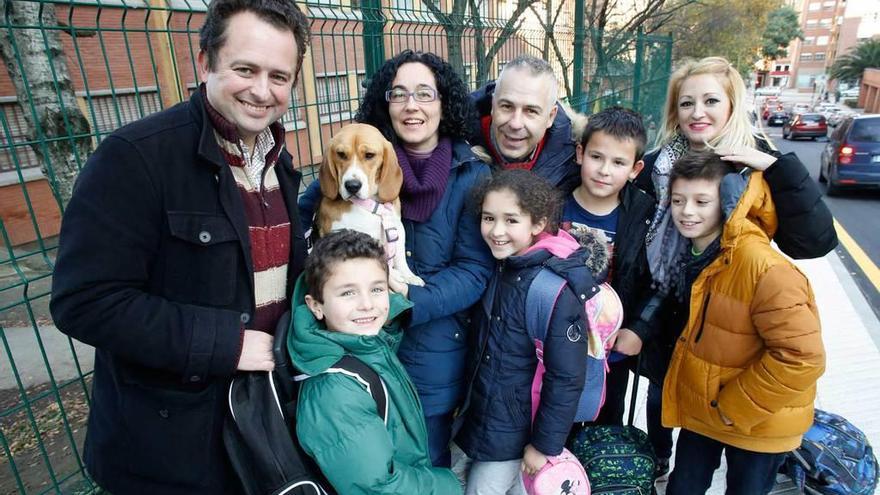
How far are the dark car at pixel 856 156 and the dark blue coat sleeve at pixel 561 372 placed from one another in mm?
12692

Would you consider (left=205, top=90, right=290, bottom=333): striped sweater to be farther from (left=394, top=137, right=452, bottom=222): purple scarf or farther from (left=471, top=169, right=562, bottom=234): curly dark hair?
(left=471, top=169, right=562, bottom=234): curly dark hair

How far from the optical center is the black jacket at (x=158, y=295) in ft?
4.46

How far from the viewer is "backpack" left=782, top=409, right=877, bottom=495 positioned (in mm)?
2639

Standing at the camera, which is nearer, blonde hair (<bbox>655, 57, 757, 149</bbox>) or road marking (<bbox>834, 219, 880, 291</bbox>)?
blonde hair (<bbox>655, 57, 757, 149</bbox>)

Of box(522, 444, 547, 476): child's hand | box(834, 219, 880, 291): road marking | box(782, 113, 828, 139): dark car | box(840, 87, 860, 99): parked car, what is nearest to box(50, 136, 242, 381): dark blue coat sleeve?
box(522, 444, 547, 476): child's hand

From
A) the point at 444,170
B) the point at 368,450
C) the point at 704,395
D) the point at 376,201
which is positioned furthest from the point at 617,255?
the point at 368,450

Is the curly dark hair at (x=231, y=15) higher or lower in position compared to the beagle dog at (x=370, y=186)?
higher

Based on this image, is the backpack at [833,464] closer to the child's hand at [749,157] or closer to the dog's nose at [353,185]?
the child's hand at [749,157]

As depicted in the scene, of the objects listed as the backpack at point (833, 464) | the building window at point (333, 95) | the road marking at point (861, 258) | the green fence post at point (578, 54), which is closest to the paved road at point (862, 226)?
the road marking at point (861, 258)

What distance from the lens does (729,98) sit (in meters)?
2.62

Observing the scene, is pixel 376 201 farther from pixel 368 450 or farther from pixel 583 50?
pixel 583 50

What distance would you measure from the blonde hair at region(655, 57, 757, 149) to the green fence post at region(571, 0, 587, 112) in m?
4.25

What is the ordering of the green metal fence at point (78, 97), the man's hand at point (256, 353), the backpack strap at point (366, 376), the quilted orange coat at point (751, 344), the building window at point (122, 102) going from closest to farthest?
the man's hand at point (256, 353) < the backpack strap at point (366, 376) < the quilted orange coat at point (751, 344) < the green metal fence at point (78, 97) < the building window at point (122, 102)

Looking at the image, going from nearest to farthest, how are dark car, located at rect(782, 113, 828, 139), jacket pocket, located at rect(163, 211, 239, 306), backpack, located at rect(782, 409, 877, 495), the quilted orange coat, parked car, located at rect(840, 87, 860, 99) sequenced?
jacket pocket, located at rect(163, 211, 239, 306)
the quilted orange coat
backpack, located at rect(782, 409, 877, 495)
dark car, located at rect(782, 113, 828, 139)
parked car, located at rect(840, 87, 860, 99)
